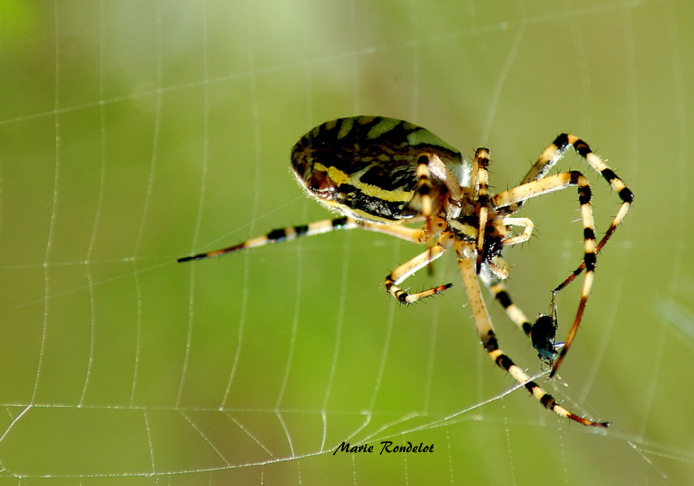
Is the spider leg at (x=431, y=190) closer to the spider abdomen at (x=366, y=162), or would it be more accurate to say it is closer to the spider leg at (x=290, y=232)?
the spider abdomen at (x=366, y=162)

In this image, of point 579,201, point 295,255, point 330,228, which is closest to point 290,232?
point 330,228

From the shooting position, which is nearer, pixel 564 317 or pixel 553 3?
pixel 564 317

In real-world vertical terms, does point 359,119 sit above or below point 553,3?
below

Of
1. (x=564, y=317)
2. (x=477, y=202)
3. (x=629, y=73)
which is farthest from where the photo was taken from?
(x=629, y=73)

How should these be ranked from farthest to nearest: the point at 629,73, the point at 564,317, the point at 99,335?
the point at 629,73
the point at 564,317
the point at 99,335

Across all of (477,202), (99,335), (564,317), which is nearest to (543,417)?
(564,317)

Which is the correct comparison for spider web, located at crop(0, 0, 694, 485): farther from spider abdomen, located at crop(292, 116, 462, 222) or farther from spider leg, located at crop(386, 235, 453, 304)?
spider abdomen, located at crop(292, 116, 462, 222)

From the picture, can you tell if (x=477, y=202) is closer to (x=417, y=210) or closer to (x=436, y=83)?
(x=417, y=210)
